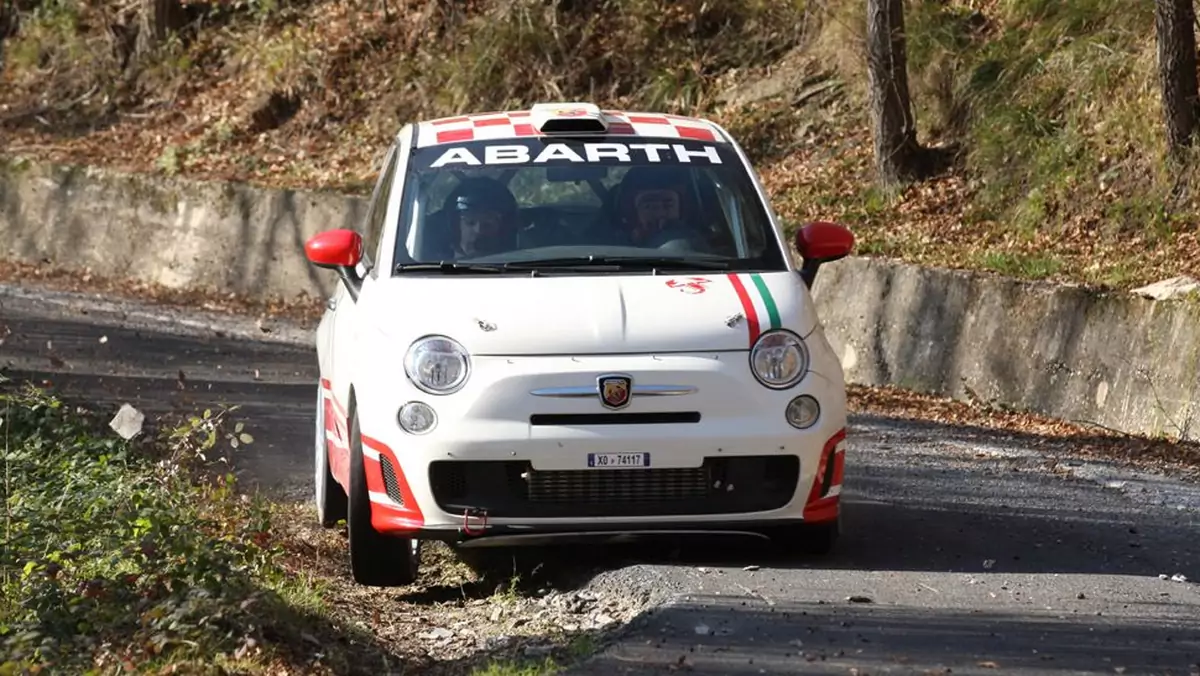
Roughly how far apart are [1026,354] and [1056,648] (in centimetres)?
809

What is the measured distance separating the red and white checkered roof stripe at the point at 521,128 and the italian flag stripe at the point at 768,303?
1257 millimetres

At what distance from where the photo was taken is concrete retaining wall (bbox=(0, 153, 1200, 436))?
541 inches

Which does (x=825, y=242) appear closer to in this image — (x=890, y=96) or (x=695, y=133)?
(x=695, y=133)

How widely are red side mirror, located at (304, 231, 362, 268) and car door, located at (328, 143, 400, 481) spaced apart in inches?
3.5

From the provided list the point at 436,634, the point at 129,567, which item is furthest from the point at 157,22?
the point at 436,634

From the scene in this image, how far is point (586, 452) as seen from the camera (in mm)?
8055

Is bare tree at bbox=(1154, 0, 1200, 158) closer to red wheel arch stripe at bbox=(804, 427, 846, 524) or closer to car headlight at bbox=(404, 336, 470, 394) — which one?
red wheel arch stripe at bbox=(804, 427, 846, 524)

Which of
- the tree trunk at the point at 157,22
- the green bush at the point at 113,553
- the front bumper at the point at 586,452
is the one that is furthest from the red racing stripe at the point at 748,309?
the tree trunk at the point at 157,22

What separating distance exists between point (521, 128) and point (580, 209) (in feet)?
2.32

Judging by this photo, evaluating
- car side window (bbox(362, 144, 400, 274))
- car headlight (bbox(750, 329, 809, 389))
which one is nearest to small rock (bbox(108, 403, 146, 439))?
car side window (bbox(362, 144, 400, 274))

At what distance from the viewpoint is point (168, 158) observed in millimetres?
25609

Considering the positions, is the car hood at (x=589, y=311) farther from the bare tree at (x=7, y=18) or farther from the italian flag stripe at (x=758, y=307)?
the bare tree at (x=7, y=18)

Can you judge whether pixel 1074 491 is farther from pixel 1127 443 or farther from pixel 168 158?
pixel 168 158

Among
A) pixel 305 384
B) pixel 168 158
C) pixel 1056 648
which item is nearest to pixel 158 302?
pixel 168 158
